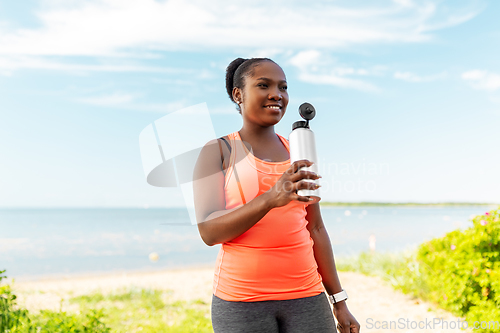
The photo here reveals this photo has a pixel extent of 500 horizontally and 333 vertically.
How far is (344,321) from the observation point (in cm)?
178

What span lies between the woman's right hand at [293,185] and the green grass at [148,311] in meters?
3.45

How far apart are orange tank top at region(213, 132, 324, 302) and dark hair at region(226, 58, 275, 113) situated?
1.30ft

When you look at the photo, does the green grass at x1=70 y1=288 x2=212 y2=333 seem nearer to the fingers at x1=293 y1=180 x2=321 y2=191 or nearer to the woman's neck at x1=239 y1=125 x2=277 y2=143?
the woman's neck at x1=239 y1=125 x2=277 y2=143

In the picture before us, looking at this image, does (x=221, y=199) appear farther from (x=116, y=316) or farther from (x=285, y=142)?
(x=116, y=316)

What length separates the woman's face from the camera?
1.63 metres

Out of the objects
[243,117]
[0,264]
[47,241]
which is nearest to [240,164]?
[243,117]

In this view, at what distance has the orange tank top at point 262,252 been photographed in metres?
1.48

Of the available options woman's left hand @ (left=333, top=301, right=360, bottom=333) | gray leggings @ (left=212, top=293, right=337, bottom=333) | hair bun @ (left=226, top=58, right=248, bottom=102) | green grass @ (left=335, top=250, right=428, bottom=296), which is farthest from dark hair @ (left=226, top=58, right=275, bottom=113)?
green grass @ (left=335, top=250, right=428, bottom=296)

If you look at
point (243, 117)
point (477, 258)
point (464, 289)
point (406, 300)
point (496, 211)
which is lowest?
point (406, 300)

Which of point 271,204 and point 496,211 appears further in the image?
point 496,211

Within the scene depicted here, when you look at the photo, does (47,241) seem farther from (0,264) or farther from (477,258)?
(477,258)

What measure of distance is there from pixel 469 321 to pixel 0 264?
22087 millimetres

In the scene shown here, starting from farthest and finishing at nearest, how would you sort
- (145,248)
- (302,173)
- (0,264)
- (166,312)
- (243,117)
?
(145,248) → (0,264) → (166,312) → (243,117) → (302,173)

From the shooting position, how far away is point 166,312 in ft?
18.7
